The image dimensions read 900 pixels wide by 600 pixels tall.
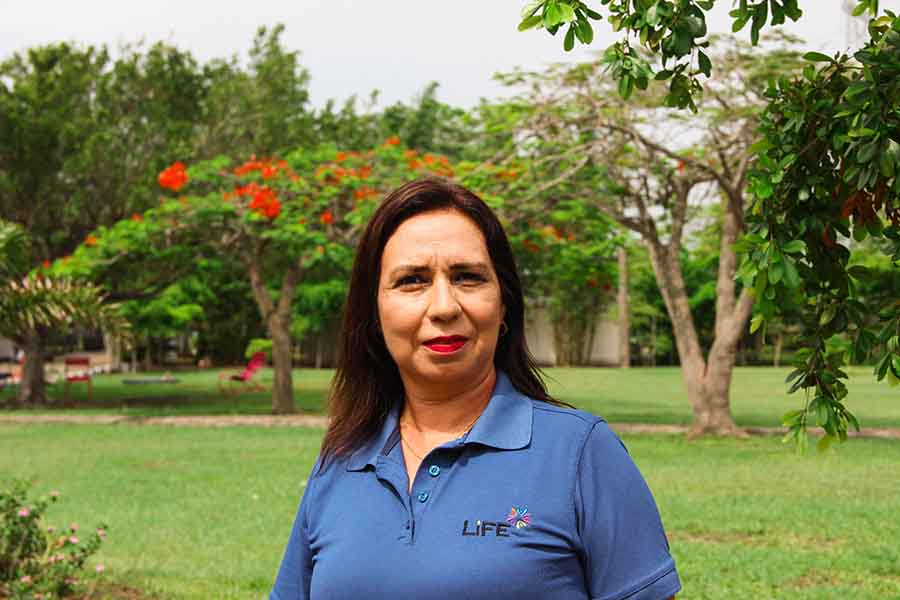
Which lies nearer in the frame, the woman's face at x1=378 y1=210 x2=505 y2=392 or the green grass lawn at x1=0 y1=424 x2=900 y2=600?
the woman's face at x1=378 y1=210 x2=505 y2=392

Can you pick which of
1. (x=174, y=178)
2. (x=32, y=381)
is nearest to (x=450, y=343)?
(x=174, y=178)

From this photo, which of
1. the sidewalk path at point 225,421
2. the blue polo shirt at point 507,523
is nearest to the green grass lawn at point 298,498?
the sidewalk path at point 225,421

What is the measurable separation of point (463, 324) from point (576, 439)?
0.30 metres

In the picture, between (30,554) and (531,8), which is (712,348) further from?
(531,8)

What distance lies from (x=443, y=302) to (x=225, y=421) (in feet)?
56.4

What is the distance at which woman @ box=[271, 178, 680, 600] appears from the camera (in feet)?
5.99

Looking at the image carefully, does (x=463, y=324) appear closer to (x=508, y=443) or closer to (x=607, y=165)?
(x=508, y=443)

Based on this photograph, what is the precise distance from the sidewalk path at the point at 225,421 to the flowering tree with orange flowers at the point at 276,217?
136 centimetres

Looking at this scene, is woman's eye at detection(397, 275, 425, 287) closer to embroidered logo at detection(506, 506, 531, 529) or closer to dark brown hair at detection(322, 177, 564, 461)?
dark brown hair at detection(322, 177, 564, 461)

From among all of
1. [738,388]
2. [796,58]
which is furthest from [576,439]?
[738,388]

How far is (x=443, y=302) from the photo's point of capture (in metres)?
2.01

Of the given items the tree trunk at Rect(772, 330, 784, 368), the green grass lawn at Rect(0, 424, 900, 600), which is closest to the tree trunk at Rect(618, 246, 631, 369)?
the tree trunk at Rect(772, 330, 784, 368)

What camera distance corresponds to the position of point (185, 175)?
60.9 ft

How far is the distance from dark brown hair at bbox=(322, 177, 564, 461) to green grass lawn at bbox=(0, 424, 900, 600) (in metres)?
4.41
